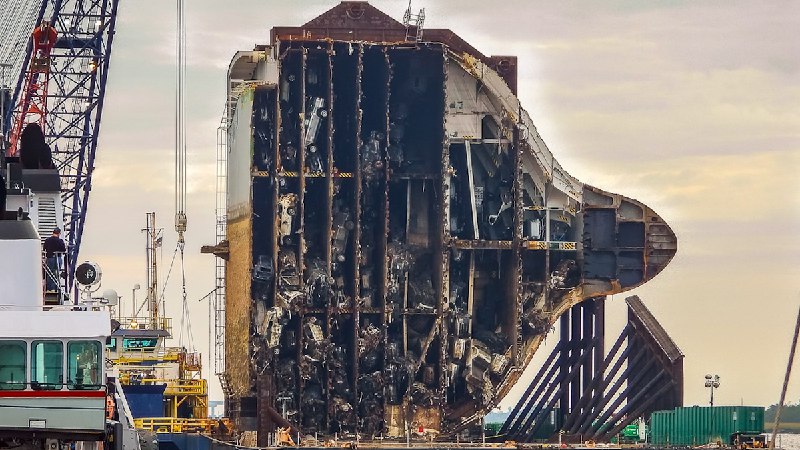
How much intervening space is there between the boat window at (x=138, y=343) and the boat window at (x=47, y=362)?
66047 millimetres

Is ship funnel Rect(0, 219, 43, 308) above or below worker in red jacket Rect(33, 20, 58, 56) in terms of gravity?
below

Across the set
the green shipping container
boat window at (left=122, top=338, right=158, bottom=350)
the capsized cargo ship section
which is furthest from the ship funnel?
boat window at (left=122, top=338, right=158, bottom=350)

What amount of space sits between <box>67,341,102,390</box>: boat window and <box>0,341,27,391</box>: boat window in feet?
3.10

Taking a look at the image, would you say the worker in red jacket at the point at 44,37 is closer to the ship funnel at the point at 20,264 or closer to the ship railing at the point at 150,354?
the ship railing at the point at 150,354

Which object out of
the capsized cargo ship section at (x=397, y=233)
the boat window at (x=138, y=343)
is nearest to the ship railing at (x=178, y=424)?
the capsized cargo ship section at (x=397, y=233)

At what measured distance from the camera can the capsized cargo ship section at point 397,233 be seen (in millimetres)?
97250

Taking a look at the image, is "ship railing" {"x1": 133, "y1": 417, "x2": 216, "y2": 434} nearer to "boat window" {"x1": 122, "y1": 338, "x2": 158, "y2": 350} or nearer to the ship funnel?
"boat window" {"x1": 122, "y1": 338, "x2": 158, "y2": 350}

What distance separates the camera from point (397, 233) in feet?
326

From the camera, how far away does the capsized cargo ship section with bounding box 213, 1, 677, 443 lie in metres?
97.2

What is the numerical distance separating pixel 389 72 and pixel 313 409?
1525cm

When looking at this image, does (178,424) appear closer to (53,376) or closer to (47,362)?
(47,362)

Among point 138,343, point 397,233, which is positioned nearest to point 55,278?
point 397,233

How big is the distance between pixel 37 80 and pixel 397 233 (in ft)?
91.5

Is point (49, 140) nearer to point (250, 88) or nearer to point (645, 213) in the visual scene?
point (250, 88)
